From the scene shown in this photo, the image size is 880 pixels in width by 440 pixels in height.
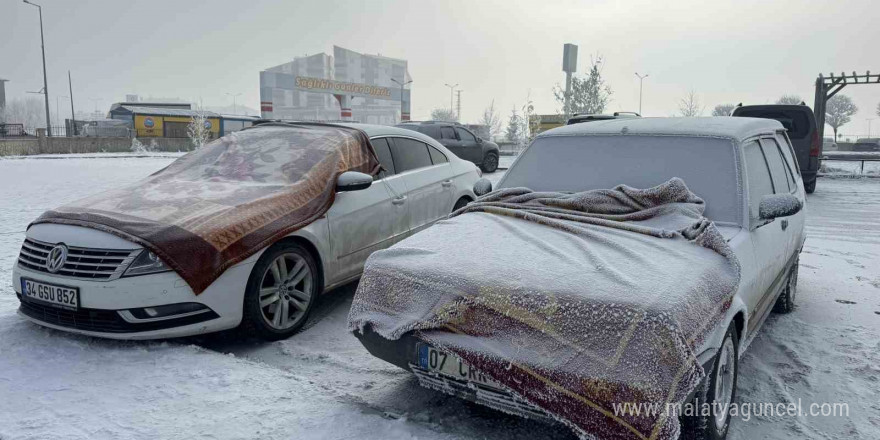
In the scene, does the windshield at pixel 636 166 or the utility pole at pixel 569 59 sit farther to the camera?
the utility pole at pixel 569 59

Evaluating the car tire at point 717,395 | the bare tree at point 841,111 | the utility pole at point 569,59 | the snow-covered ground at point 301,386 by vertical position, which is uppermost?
the utility pole at point 569,59

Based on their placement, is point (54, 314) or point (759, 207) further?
point (54, 314)

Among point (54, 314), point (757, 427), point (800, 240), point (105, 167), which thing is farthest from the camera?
point (105, 167)

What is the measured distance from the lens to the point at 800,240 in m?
5.20

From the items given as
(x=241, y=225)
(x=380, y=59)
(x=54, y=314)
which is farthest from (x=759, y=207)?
(x=380, y=59)

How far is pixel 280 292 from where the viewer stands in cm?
438

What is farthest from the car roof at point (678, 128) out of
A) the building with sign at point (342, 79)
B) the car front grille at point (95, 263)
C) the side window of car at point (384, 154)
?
the building with sign at point (342, 79)

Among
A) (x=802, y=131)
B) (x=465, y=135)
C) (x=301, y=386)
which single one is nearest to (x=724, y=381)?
(x=301, y=386)

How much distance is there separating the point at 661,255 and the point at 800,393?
5.45 ft

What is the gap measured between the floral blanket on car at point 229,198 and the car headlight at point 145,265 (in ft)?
0.17

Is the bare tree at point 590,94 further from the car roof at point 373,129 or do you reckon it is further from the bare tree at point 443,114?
the bare tree at point 443,114

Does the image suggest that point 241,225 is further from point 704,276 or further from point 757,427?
point 757,427

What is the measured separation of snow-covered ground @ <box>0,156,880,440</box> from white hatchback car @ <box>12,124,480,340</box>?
0.58 ft

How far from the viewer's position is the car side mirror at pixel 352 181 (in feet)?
16.0
